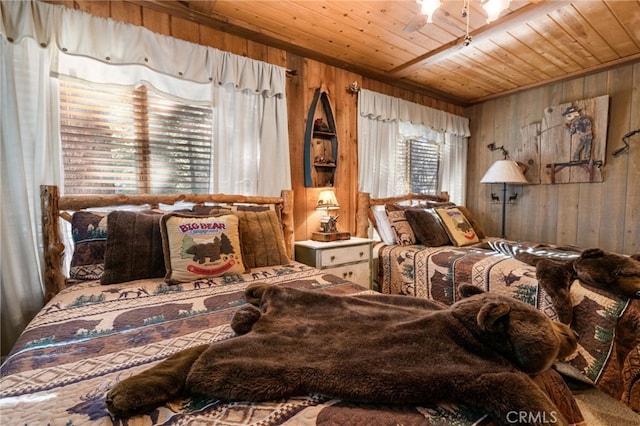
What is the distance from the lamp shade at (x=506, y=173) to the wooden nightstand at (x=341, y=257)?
1845mm

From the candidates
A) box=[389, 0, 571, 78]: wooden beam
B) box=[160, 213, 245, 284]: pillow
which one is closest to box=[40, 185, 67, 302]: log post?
box=[160, 213, 245, 284]: pillow

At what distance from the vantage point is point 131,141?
2.12 meters

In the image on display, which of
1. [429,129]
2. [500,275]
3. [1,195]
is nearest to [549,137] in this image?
[429,129]

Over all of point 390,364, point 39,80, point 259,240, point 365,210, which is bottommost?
point 390,364

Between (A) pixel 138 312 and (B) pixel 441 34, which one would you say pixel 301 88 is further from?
(A) pixel 138 312

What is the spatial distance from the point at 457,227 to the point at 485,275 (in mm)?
951

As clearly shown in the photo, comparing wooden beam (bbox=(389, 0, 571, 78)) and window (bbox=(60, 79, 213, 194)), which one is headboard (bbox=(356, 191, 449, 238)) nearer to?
wooden beam (bbox=(389, 0, 571, 78))

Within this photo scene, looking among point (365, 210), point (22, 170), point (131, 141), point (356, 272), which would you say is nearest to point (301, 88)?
point (365, 210)

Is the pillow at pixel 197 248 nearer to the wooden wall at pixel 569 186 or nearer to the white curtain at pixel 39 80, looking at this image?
the white curtain at pixel 39 80

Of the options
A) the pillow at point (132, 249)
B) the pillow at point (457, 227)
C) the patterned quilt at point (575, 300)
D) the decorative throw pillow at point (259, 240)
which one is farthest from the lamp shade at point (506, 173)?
the pillow at point (132, 249)

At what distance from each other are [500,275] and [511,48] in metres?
2.10

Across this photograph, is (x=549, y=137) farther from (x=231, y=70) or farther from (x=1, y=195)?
(x=1, y=195)

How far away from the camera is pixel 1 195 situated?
1.70 m

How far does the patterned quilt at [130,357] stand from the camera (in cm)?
65
